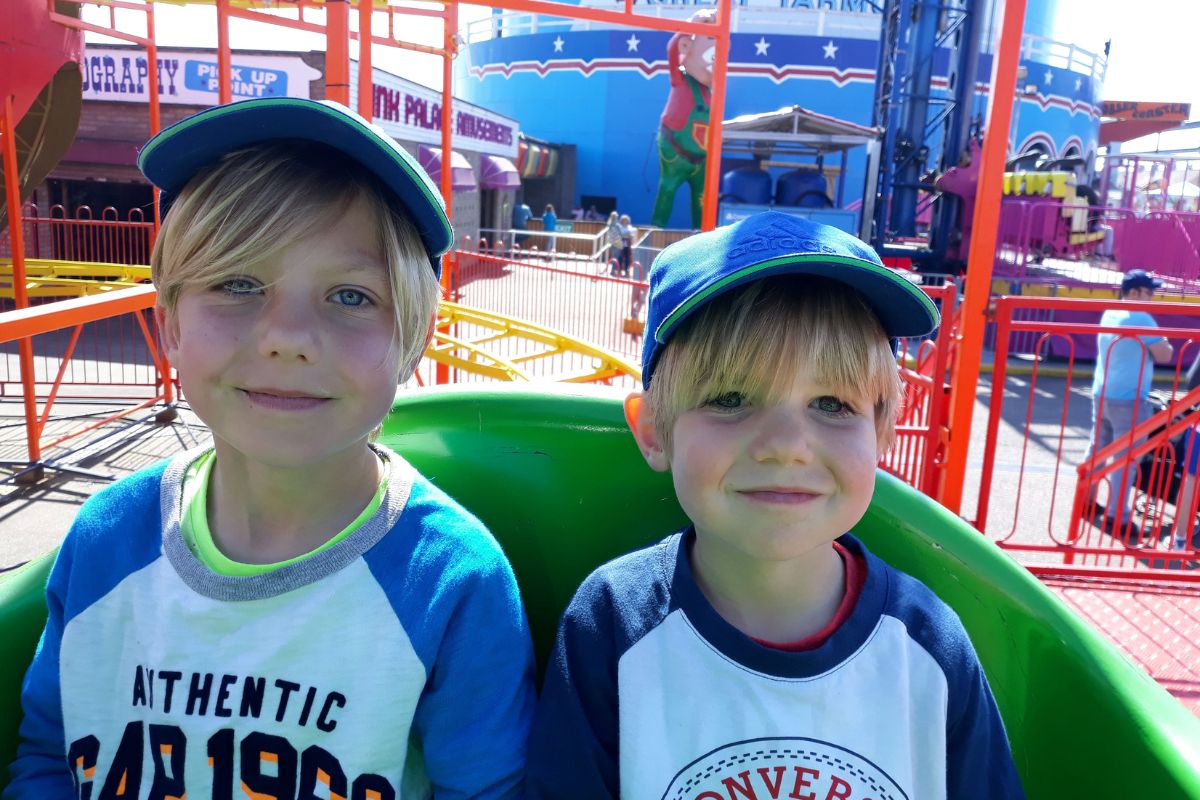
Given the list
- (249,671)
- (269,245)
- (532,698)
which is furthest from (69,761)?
(269,245)

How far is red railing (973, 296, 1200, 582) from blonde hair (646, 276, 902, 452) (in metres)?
2.44

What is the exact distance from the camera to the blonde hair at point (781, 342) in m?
1.19

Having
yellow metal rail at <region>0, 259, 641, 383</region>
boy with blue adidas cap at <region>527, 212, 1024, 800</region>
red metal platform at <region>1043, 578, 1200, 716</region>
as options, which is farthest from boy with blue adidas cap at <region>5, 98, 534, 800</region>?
red metal platform at <region>1043, 578, 1200, 716</region>

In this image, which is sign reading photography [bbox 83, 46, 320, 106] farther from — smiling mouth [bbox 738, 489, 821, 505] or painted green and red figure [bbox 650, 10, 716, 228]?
smiling mouth [bbox 738, 489, 821, 505]

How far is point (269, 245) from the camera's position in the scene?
114cm

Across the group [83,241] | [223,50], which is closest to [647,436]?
[223,50]

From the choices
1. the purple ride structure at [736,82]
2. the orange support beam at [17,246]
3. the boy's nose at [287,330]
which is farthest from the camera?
the purple ride structure at [736,82]

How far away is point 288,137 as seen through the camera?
1.19 m

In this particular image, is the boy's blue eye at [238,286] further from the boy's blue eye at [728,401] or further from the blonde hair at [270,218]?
the boy's blue eye at [728,401]

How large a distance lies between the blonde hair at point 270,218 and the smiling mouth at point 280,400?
15 cm

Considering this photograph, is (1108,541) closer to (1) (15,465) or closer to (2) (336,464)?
(2) (336,464)

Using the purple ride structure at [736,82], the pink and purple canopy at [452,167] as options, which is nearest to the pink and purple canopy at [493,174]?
the pink and purple canopy at [452,167]

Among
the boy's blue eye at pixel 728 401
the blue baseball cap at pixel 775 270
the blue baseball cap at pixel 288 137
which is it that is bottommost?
the boy's blue eye at pixel 728 401

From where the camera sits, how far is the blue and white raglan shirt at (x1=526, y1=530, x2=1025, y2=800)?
1.16 m
